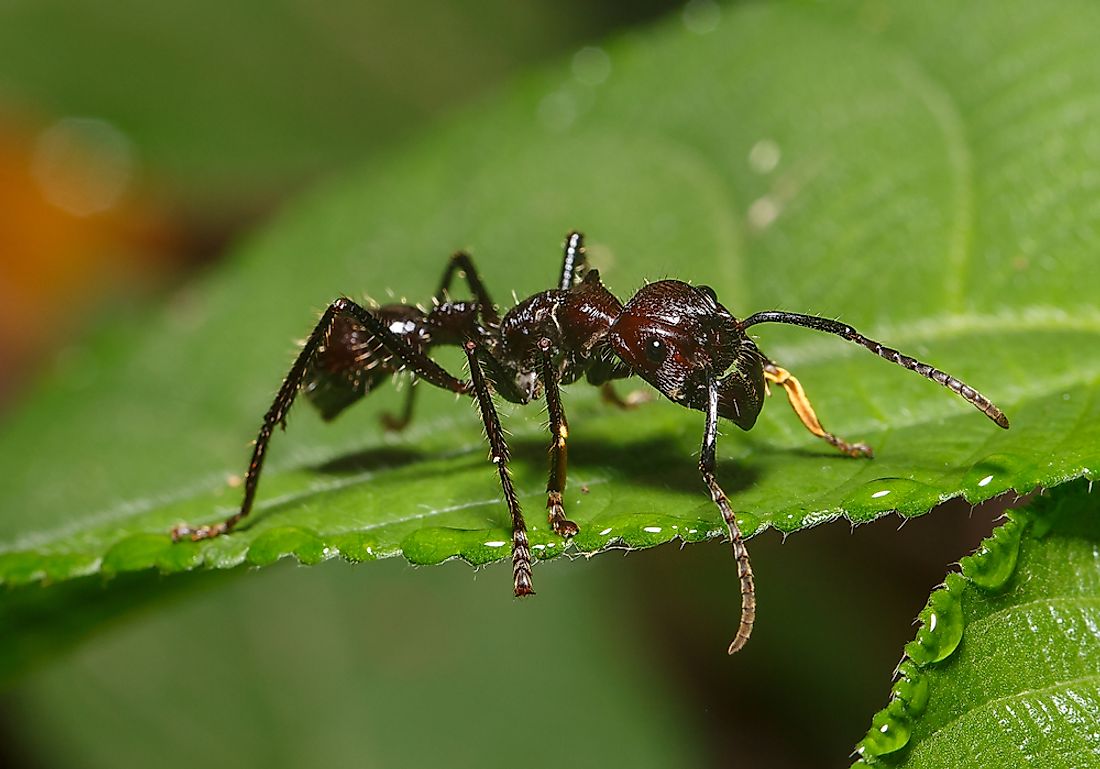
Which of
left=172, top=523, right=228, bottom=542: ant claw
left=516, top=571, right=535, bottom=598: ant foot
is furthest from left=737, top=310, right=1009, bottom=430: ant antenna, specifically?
left=172, top=523, right=228, bottom=542: ant claw

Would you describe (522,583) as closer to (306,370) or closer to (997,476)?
(306,370)

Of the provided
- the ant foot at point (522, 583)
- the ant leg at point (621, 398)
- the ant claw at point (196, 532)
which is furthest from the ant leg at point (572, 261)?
the ant claw at point (196, 532)

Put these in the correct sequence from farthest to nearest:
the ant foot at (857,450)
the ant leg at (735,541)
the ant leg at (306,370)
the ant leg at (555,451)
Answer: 1. the ant leg at (306,370)
2. the ant foot at (857,450)
3. the ant leg at (555,451)
4. the ant leg at (735,541)

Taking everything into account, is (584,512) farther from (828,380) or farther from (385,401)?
(385,401)

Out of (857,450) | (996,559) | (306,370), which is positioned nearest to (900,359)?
(857,450)

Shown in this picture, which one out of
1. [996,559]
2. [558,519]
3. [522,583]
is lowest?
[996,559]

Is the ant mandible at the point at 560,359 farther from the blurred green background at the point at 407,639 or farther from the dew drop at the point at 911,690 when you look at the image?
the dew drop at the point at 911,690

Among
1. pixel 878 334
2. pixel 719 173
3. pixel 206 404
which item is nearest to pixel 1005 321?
pixel 878 334
